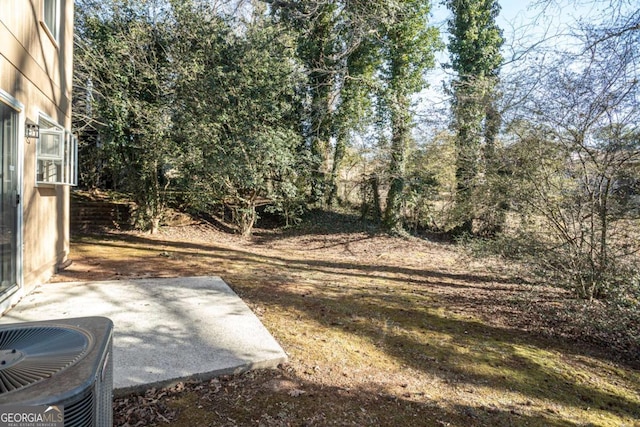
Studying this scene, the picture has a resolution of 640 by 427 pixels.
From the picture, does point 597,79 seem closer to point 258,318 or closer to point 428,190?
point 258,318

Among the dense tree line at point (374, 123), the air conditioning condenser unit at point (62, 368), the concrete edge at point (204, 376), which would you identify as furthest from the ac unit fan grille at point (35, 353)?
the dense tree line at point (374, 123)

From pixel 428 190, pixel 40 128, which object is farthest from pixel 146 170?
pixel 428 190

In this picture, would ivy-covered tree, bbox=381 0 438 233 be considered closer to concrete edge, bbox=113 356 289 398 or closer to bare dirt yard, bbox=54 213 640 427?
bare dirt yard, bbox=54 213 640 427

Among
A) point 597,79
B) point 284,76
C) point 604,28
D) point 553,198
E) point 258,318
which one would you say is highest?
point 284,76

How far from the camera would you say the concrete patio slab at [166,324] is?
2.71 m

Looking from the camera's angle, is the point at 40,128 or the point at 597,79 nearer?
the point at 597,79

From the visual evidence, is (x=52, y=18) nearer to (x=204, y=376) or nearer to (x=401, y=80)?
(x=204, y=376)

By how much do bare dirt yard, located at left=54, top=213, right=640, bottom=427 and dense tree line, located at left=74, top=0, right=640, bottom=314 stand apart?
32.1 inches

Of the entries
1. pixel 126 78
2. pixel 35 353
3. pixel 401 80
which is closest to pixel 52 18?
pixel 126 78

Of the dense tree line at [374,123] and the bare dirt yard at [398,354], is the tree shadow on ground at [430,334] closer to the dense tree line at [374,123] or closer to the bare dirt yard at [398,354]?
the bare dirt yard at [398,354]

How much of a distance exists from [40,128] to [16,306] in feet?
7.27

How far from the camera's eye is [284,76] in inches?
384

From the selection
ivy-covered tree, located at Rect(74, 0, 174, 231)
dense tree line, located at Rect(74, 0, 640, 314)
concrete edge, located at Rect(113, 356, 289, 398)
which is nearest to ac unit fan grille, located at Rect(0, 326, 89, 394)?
concrete edge, located at Rect(113, 356, 289, 398)

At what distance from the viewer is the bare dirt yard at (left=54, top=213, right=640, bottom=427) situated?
8.00ft
